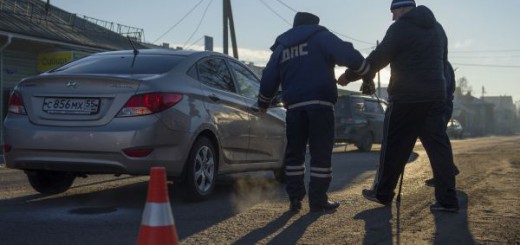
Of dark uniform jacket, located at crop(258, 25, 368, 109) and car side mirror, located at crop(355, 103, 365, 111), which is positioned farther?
car side mirror, located at crop(355, 103, 365, 111)

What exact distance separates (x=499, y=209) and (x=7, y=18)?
705 inches

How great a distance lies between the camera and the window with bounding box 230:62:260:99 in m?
7.09

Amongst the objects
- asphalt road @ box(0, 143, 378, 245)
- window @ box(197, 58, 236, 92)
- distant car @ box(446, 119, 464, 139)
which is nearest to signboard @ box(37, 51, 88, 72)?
asphalt road @ box(0, 143, 378, 245)

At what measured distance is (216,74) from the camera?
21.7ft

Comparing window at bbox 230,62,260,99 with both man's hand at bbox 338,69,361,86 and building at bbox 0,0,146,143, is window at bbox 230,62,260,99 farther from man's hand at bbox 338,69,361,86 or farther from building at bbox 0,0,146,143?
building at bbox 0,0,146,143

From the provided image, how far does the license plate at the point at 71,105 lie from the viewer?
539 centimetres

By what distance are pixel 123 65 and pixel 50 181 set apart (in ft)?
4.90

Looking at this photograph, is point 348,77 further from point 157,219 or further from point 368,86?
point 157,219

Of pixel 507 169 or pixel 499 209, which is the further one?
pixel 507 169

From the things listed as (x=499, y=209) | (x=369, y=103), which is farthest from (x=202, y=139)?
(x=369, y=103)

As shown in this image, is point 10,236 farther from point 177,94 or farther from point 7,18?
point 7,18

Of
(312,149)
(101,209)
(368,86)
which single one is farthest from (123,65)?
(368,86)

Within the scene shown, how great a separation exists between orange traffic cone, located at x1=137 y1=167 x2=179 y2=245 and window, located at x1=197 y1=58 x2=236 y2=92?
307 cm

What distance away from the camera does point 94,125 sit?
17.5 feet
